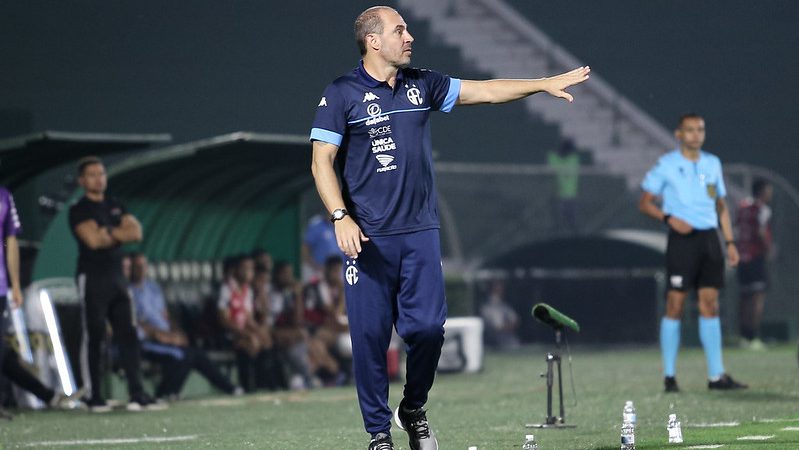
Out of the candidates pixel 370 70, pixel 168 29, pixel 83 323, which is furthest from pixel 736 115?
pixel 370 70

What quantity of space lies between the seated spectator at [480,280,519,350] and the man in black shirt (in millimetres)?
9578

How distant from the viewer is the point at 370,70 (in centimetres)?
846

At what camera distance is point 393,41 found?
8445 mm

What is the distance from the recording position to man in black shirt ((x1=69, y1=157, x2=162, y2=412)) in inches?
559

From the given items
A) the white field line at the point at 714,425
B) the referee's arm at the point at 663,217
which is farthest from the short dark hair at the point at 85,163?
the white field line at the point at 714,425

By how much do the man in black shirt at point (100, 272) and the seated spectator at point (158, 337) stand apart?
43.7 inches

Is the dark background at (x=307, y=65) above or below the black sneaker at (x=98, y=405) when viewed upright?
above

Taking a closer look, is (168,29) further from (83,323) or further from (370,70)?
(370,70)

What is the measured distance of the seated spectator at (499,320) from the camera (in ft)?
76.5

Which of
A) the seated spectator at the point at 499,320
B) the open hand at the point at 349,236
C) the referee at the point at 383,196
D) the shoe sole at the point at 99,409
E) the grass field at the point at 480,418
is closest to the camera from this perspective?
the open hand at the point at 349,236

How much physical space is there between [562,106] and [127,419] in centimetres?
1540

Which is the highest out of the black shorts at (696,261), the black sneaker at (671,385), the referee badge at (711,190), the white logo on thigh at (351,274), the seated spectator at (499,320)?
the referee badge at (711,190)

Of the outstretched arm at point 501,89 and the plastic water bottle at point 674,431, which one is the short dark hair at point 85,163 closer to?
the outstretched arm at point 501,89

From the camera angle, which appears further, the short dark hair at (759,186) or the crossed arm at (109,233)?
the short dark hair at (759,186)
